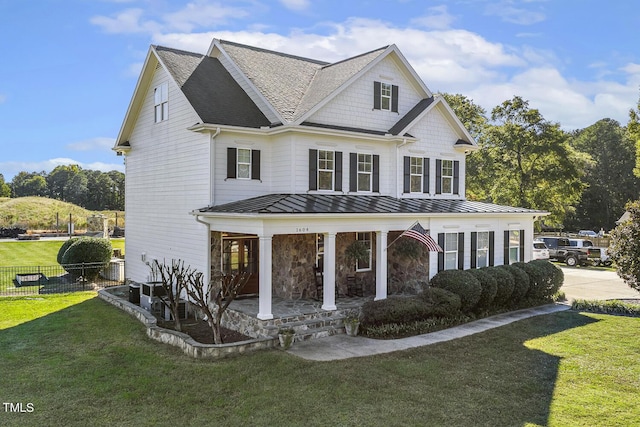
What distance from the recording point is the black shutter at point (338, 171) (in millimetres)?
17500

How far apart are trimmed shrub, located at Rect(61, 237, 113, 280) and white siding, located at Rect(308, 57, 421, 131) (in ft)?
44.5

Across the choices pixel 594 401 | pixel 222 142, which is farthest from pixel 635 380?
pixel 222 142

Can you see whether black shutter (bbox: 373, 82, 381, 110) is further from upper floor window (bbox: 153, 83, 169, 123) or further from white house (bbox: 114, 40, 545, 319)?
upper floor window (bbox: 153, 83, 169, 123)

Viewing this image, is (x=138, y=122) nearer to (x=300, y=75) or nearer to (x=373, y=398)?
(x=300, y=75)

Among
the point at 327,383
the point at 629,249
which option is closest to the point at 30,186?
the point at 327,383

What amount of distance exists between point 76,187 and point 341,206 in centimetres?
8912

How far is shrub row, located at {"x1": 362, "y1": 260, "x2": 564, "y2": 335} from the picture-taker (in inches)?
559

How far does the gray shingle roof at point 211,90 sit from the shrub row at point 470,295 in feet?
25.4

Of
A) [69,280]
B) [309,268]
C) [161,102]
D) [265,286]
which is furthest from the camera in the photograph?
[69,280]

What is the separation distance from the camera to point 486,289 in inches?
650

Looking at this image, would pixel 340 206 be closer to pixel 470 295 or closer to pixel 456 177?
pixel 470 295

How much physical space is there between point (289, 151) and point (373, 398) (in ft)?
31.3

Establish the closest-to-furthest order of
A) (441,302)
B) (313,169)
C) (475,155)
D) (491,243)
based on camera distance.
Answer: (441,302), (313,169), (491,243), (475,155)

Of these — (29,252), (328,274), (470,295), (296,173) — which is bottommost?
(29,252)
